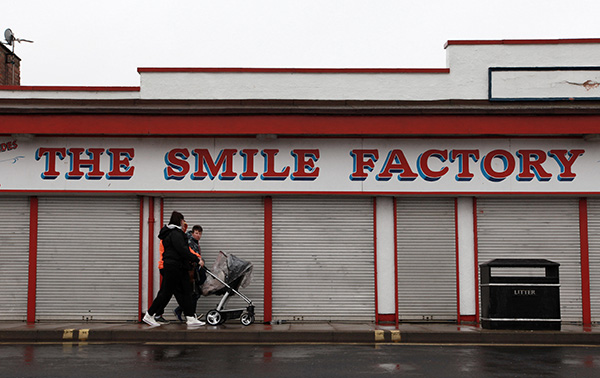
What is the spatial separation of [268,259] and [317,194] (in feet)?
5.17

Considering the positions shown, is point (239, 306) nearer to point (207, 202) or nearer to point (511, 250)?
point (207, 202)

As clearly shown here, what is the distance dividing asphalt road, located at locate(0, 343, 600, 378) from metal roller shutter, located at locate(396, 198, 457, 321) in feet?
9.67

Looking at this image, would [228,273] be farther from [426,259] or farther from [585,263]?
[585,263]

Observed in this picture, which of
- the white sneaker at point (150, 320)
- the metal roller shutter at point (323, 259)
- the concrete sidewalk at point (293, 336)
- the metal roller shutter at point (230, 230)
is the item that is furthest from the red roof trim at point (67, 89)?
the concrete sidewalk at point (293, 336)

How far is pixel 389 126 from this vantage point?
1320 cm

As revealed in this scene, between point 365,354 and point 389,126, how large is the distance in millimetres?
5197

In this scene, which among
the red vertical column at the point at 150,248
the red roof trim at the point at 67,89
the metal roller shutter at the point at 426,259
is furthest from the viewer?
the red roof trim at the point at 67,89

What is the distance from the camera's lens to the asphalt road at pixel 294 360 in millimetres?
7859

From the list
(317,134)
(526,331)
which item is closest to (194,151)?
(317,134)

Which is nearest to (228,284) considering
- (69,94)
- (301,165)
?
(301,165)

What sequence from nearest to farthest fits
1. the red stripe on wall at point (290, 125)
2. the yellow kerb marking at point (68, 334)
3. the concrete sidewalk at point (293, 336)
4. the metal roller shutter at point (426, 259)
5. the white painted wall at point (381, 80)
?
the concrete sidewalk at point (293, 336) → the yellow kerb marking at point (68, 334) → the red stripe on wall at point (290, 125) → the metal roller shutter at point (426, 259) → the white painted wall at point (381, 80)

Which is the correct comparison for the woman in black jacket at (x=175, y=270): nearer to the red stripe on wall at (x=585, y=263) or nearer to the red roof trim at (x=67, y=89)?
the red roof trim at (x=67, y=89)

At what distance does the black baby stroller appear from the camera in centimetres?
1229

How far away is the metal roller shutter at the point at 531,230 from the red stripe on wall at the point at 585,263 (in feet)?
0.29
